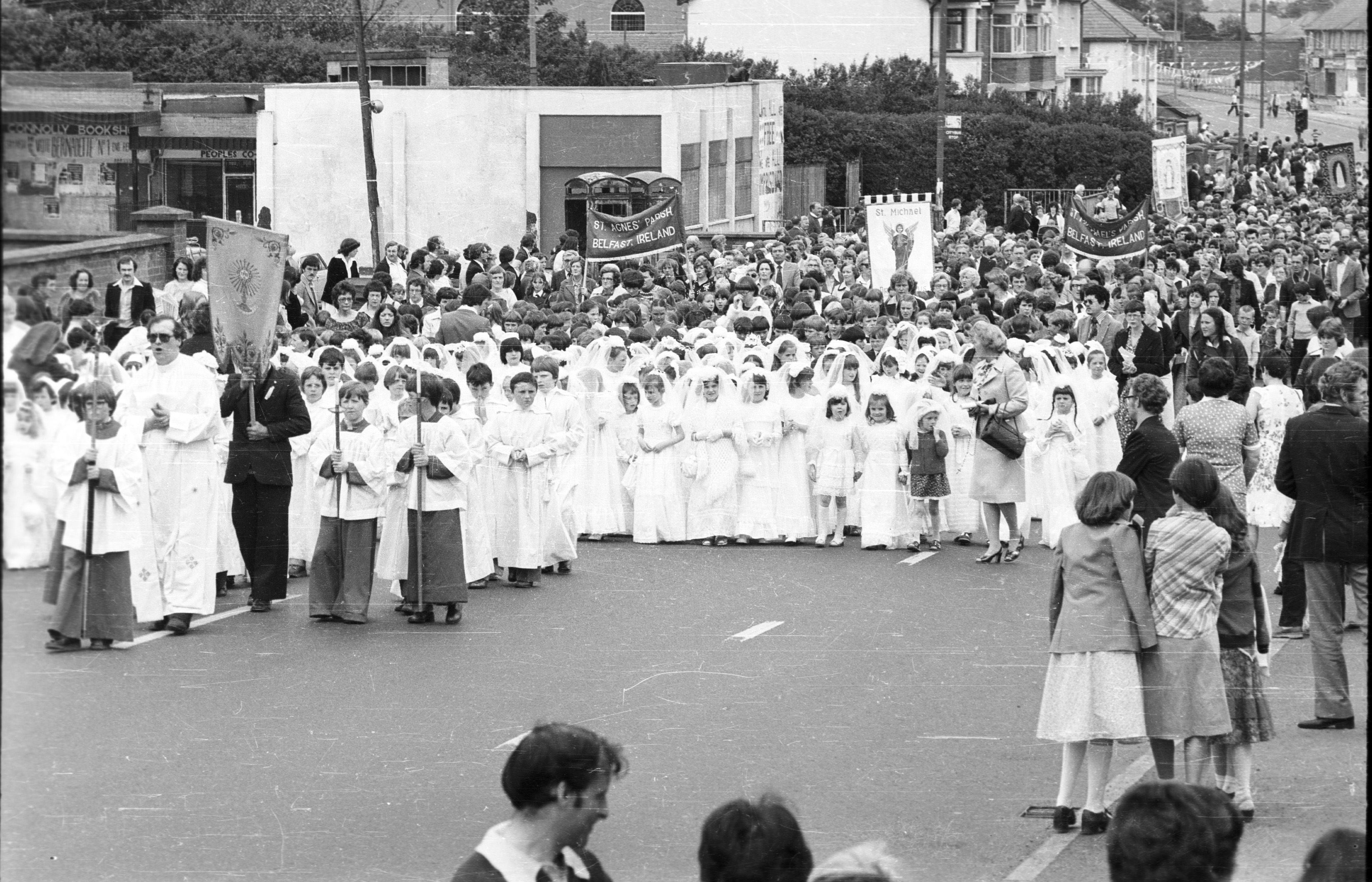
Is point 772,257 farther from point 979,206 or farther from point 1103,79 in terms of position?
point 1103,79

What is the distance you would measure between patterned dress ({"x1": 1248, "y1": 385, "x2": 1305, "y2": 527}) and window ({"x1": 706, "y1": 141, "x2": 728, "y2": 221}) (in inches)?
984

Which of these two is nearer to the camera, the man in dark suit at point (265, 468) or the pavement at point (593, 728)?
the pavement at point (593, 728)

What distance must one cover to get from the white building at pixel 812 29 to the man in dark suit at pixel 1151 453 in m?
16.5

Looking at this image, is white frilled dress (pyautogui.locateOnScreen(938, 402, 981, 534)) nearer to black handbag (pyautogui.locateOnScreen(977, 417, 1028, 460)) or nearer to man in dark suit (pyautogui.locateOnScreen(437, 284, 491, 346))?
black handbag (pyautogui.locateOnScreen(977, 417, 1028, 460))

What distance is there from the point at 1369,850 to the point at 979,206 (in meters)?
30.2

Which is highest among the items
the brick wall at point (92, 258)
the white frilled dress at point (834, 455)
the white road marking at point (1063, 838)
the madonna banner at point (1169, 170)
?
the madonna banner at point (1169, 170)

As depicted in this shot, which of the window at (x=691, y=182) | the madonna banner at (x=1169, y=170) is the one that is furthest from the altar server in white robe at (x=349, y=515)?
the window at (x=691, y=182)

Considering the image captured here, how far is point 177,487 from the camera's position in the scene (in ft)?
29.9

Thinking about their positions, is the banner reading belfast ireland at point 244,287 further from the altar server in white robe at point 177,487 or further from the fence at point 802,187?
the fence at point 802,187

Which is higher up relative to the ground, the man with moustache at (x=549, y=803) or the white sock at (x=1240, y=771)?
the man with moustache at (x=549, y=803)

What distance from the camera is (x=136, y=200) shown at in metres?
3.82

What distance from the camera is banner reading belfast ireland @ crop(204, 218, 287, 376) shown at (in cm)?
676

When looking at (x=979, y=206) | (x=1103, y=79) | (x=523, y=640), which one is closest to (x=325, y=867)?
(x=523, y=640)

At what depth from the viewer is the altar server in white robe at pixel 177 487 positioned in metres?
7.48
